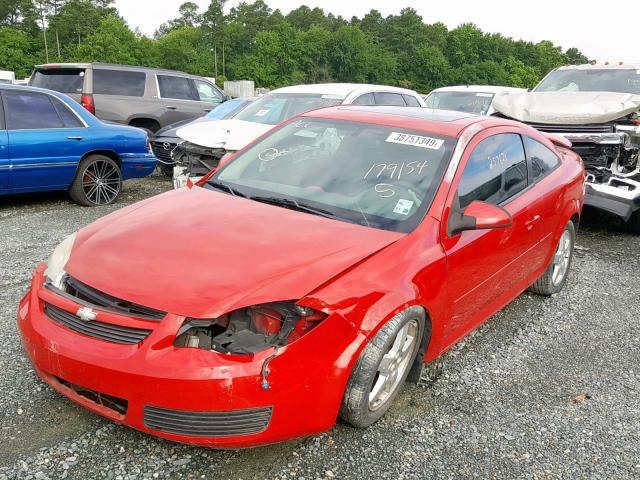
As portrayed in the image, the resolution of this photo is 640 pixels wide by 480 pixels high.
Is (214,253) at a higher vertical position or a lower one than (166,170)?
higher

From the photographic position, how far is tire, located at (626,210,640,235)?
6.95 metres

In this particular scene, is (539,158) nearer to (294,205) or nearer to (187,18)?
(294,205)

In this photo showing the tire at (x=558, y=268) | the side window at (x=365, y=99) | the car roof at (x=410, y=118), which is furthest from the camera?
the side window at (x=365, y=99)

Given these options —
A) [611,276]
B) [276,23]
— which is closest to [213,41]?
→ [276,23]

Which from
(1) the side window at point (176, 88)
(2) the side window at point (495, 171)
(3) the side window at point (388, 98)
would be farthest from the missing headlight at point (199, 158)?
(1) the side window at point (176, 88)

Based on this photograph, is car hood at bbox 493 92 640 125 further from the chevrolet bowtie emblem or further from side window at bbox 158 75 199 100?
side window at bbox 158 75 199 100

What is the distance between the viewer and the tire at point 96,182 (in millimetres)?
7246

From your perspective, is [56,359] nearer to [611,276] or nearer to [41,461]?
[41,461]

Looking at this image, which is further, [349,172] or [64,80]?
[64,80]

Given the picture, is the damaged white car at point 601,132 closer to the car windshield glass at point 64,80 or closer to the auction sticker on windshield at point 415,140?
the auction sticker on windshield at point 415,140

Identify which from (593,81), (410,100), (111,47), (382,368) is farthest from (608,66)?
(111,47)

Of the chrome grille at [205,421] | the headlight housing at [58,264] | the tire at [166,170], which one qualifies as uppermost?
the headlight housing at [58,264]

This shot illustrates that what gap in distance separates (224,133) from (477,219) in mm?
4622

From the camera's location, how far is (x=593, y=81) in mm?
8805
